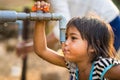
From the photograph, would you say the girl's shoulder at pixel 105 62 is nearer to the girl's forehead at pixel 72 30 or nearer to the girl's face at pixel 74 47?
the girl's face at pixel 74 47

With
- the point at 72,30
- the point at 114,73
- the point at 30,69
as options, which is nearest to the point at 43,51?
the point at 72,30

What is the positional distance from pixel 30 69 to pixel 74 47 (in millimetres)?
5670

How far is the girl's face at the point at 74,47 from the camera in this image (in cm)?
271

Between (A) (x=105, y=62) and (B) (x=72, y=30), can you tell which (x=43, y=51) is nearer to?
(B) (x=72, y=30)

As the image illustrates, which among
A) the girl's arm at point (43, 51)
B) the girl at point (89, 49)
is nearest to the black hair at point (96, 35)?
the girl at point (89, 49)

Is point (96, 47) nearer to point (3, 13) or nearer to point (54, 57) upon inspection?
point (54, 57)

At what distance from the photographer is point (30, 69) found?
8328mm

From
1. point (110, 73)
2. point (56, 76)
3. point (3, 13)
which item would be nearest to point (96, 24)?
point (110, 73)

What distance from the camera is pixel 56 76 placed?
7.25 metres

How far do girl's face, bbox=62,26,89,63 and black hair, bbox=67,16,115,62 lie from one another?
1.0 inches

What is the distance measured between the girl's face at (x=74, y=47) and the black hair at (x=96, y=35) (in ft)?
0.08

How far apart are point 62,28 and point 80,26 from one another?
0.11m

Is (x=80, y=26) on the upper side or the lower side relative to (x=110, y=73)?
upper

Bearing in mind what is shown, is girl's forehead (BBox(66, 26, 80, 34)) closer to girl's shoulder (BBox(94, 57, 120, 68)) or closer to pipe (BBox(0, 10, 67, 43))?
pipe (BBox(0, 10, 67, 43))
